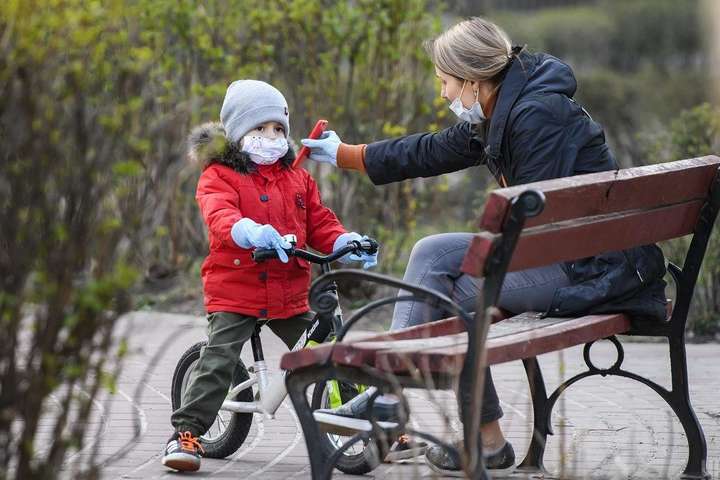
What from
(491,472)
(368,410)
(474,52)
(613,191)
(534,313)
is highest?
(474,52)

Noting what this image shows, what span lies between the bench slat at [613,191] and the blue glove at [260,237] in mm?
958

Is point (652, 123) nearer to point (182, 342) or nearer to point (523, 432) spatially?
point (182, 342)

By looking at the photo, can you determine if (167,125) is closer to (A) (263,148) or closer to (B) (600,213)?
(B) (600,213)

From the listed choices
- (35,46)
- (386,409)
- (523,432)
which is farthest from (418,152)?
(35,46)

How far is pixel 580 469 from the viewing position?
179 inches

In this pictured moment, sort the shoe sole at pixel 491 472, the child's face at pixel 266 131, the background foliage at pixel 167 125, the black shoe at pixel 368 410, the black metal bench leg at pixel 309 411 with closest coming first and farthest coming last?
the background foliage at pixel 167 125
the black metal bench leg at pixel 309 411
the black shoe at pixel 368 410
the shoe sole at pixel 491 472
the child's face at pixel 266 131

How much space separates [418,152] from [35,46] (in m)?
2.53

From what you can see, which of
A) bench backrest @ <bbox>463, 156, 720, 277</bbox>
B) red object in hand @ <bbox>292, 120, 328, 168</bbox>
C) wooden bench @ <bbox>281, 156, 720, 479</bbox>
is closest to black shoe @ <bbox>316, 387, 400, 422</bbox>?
wooden bench @ <bbox>281, 156, 720, 479</bbox>

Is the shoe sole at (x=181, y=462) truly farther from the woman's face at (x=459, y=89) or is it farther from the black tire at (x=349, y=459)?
the woman's face at (x=459, y=89)

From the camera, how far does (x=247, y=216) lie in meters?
4.70

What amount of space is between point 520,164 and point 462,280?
0.44 metres

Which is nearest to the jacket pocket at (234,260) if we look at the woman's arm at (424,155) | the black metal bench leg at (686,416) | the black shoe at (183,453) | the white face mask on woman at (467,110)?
the black shoe at (183,453)

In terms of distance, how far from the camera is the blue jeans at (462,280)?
436 centimetres

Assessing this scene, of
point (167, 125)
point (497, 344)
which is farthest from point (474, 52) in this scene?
point (167, 125)
